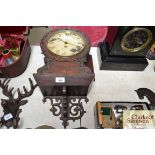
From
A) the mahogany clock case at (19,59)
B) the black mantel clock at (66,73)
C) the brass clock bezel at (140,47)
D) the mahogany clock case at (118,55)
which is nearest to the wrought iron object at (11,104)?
the mahogany clock case at (19,59)

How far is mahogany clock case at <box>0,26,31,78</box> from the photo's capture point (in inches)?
85.0

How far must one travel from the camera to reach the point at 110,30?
2227 mm

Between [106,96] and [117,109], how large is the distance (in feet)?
0.84

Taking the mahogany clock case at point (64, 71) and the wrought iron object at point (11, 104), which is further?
the wrought iron object at point (11, 104)

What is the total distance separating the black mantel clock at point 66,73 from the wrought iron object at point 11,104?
215mm

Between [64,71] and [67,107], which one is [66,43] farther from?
[67,107]

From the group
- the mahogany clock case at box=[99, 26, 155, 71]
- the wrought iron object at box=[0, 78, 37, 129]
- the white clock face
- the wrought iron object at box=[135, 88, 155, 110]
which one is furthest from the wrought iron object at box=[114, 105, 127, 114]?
the wrought iron object at box=[0, 78, 37, 129]

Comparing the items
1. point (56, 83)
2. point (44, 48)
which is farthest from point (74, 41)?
point (56, 83)

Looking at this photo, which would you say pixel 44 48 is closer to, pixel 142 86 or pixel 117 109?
pixel 117 109

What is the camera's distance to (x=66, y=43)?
2.00m

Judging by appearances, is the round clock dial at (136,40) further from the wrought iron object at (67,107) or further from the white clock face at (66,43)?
the wrought iron object at (67,107)

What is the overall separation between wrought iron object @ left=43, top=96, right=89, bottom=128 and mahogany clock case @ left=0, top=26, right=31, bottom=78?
0.43 metres

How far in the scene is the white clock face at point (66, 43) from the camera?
1.96 meters

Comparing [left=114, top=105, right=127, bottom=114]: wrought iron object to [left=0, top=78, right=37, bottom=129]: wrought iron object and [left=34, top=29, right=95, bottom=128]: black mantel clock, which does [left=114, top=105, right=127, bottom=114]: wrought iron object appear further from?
[left=0, top=78, right=37, bottom=129]: wrought iron object
